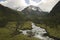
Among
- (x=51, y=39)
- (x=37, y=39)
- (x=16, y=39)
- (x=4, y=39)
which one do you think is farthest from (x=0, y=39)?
(x=51, y=39)

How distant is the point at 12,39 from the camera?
10081 centimetres

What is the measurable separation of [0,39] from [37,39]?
79.3 feet

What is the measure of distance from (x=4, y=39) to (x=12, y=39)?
6053 mm

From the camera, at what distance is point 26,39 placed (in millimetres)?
102125

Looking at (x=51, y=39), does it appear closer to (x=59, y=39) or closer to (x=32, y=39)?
(x=59, y=39)

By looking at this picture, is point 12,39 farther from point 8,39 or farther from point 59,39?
point 59,39

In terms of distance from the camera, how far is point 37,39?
9975 cm

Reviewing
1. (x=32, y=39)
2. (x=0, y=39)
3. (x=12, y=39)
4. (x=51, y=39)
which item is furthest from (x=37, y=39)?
(x=0, y=39)

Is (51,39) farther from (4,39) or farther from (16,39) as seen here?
(4,39)

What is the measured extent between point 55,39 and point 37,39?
11.9 meters

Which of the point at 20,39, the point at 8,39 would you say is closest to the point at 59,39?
the point at 20,39

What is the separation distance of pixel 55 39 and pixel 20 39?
892 inches

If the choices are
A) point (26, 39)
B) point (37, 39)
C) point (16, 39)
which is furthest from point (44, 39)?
point (16, 39)

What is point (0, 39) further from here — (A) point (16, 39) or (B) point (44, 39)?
(B) point (44, 39)
